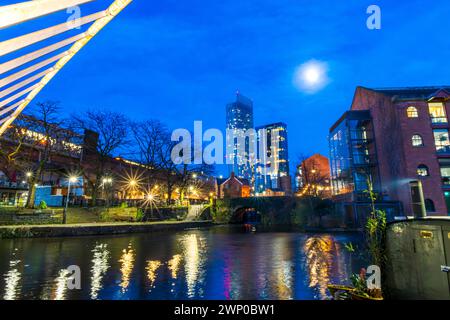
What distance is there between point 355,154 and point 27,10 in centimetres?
4471

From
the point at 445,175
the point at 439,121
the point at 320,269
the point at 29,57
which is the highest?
the point at 439,121

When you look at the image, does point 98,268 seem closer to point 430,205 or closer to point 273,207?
point 430,205

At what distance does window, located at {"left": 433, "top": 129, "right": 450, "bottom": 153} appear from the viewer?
3297 centimetres

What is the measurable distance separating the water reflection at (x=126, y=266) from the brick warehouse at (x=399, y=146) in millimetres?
25661

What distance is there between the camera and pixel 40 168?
30.7 metres

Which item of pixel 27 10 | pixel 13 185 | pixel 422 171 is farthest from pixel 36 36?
pixel 13 185

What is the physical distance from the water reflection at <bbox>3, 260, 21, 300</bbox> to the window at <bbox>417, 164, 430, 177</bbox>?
39.6m

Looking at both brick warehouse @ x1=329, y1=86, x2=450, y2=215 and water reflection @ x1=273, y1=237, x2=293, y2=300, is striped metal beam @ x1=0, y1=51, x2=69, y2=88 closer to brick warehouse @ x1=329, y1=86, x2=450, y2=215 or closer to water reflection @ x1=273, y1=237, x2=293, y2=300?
water reflection @ x1=273, y1=237, x2=293, y2=300

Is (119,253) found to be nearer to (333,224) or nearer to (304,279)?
(304,279)

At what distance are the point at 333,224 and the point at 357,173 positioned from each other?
29.7ft

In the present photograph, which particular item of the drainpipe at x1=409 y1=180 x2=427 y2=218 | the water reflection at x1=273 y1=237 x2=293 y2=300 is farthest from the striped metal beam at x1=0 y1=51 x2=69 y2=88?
the drainpipe at x1=409 y1=180 x2=427 y2=218

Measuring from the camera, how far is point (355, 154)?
41.4 metres

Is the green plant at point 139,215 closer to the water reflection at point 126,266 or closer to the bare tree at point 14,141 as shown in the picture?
the bare tree at point 14,141

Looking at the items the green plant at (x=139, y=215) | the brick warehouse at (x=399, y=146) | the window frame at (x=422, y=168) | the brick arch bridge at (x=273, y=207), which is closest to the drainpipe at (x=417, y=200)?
the brick warehouse at (x=399, y=146)
